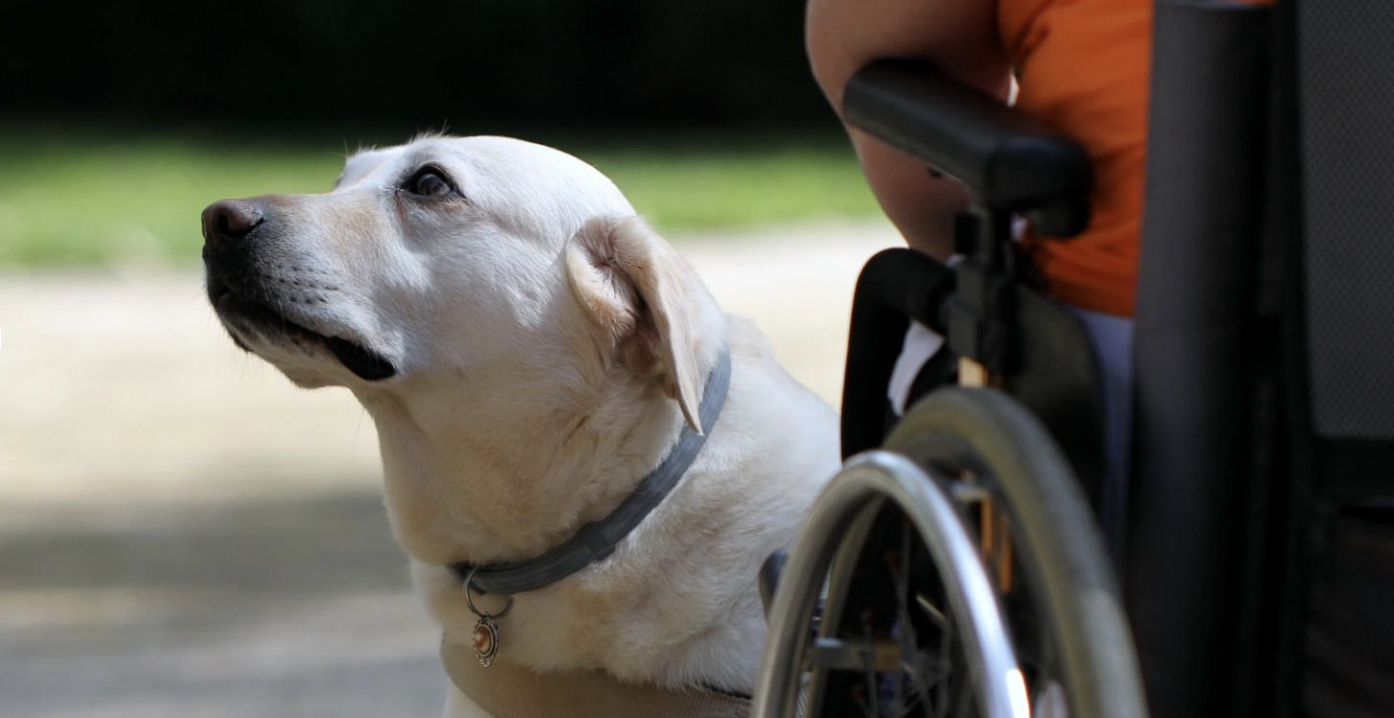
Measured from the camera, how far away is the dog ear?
88.8 inches

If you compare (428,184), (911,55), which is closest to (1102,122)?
(911,55)

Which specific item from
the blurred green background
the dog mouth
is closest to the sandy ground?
the dog mouth

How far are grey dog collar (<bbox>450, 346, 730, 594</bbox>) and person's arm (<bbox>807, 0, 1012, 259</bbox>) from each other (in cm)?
38

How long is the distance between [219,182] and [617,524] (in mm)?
8304

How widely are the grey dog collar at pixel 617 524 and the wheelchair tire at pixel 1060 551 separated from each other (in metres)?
0.90

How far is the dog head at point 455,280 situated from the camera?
2260 millimetres

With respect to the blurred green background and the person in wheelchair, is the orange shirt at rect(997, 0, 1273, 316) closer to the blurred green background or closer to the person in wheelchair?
the person in wheelchair

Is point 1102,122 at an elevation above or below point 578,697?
above

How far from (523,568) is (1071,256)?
1041mm

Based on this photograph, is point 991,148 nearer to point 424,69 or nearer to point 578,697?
point 578,697

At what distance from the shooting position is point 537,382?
233cm

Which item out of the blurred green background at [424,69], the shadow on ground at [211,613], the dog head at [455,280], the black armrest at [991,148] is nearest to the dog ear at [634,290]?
the dog head at [455,280]

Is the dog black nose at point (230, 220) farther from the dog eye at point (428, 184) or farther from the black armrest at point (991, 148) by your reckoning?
the black armrest at point (991, 148)

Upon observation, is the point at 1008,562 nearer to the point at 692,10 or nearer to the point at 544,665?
the point at 544,665
